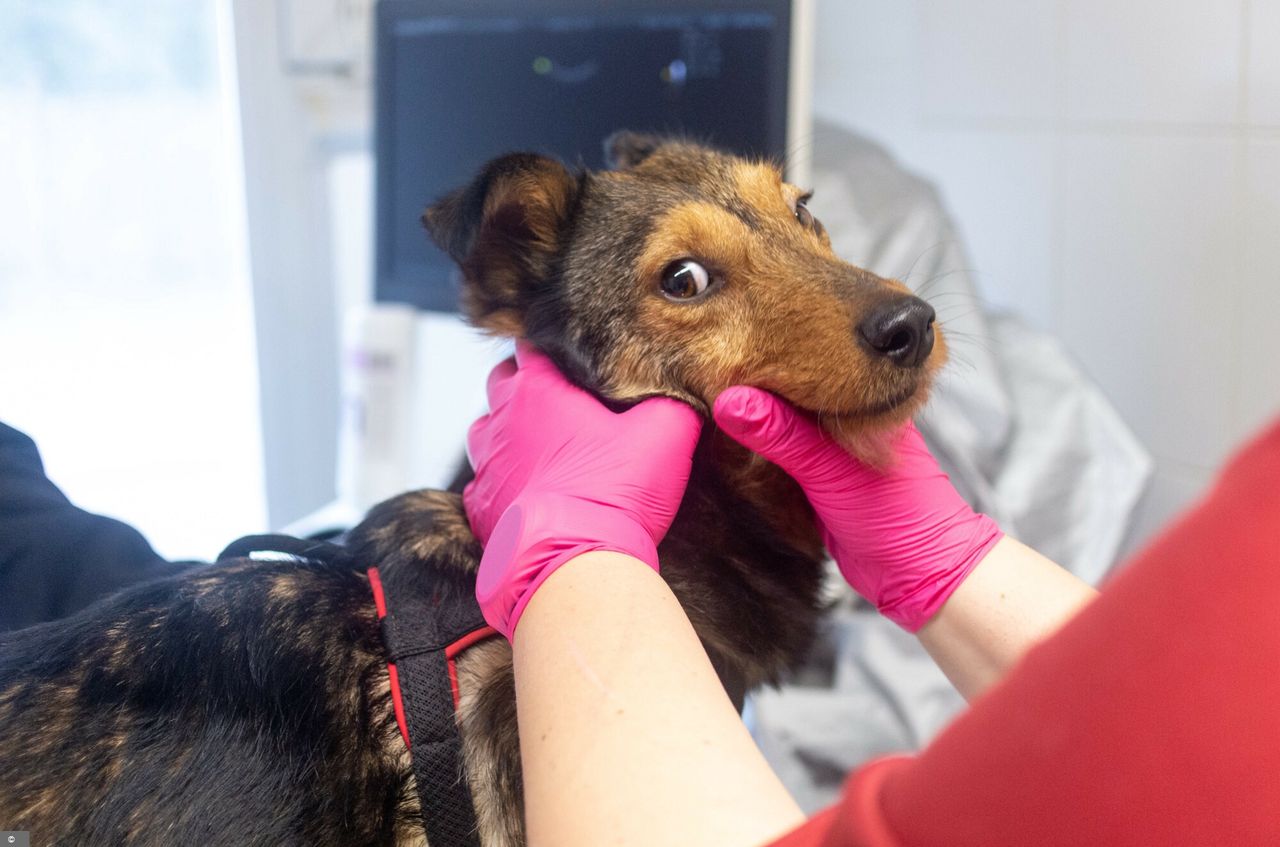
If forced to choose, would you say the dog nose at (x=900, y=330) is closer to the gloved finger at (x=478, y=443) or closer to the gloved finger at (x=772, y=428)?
the gloved finger at (x=772, y=428)

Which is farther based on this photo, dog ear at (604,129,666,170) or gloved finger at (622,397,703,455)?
dog ear at (604,129,666,170)

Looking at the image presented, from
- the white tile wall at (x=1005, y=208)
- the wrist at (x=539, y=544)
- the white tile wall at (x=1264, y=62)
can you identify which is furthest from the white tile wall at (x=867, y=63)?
the wrist at (x=539, y=544)

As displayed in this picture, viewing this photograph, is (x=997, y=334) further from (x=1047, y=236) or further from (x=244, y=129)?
(x=244, y=129)

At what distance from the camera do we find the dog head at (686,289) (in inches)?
35.7

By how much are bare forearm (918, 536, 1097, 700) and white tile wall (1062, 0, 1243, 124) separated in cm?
103

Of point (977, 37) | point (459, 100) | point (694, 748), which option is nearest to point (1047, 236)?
point (977, 37)

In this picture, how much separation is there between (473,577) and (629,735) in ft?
1.23

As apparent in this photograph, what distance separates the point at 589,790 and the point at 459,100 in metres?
1.73

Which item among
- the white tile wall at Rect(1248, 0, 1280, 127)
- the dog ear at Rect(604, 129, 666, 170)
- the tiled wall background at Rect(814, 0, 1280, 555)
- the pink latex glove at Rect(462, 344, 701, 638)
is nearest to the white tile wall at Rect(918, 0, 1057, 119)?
the tiled wall background at Rect(814, 0, 1280, 555)

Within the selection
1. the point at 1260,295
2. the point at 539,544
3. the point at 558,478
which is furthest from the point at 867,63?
the point at 539,544

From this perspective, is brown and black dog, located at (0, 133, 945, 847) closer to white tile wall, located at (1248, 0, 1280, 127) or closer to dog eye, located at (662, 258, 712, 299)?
dog eye, located at (662, 258, 712, 299)

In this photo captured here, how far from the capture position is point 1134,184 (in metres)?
1.78

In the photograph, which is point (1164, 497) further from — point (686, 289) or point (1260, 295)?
point (686, 289)

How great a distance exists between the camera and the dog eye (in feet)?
3.28
